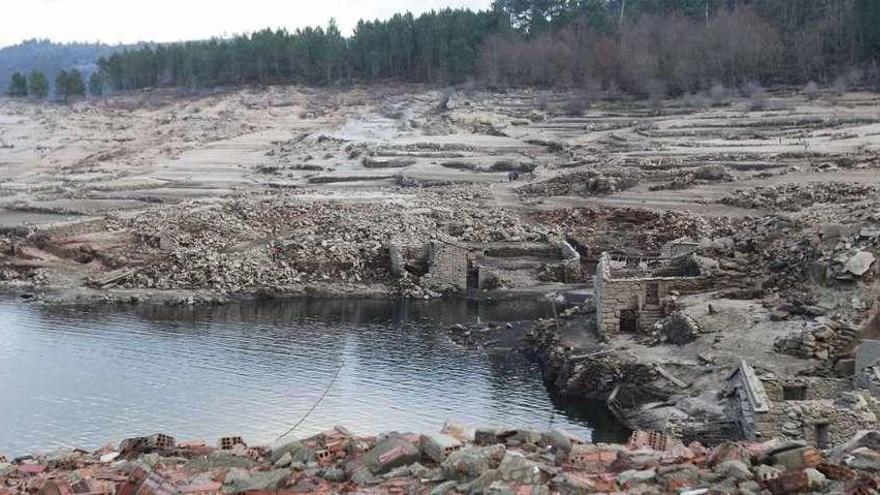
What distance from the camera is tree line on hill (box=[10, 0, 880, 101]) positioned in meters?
74.7

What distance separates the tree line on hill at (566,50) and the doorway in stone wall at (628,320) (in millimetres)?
49002

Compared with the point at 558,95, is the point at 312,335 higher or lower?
lower

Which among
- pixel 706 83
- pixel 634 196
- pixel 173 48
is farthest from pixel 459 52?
pixel 634 196

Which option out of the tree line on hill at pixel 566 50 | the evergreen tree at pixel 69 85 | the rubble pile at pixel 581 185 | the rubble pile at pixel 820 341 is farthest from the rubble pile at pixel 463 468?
the evergreen tree at pixel 69 85

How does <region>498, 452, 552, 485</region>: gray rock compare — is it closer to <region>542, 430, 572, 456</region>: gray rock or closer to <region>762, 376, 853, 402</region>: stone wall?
<region>542, 430, 572, 456</region>: gray rock

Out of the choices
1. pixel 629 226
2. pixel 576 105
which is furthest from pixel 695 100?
pixel 629 226

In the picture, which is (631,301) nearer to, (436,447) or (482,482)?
(436,447)

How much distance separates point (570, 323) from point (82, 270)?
20191 millimetres

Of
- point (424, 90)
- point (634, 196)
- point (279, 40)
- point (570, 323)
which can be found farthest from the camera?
point (279, 40)

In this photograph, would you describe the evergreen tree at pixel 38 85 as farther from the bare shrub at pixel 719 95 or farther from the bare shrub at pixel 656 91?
the bare shrub at pixel 719 95

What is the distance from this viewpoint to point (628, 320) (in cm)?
2702

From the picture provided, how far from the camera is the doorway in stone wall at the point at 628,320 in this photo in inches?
1058

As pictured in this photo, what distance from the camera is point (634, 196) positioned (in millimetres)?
46438

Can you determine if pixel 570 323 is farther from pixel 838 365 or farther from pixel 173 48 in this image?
pixel 173 48
